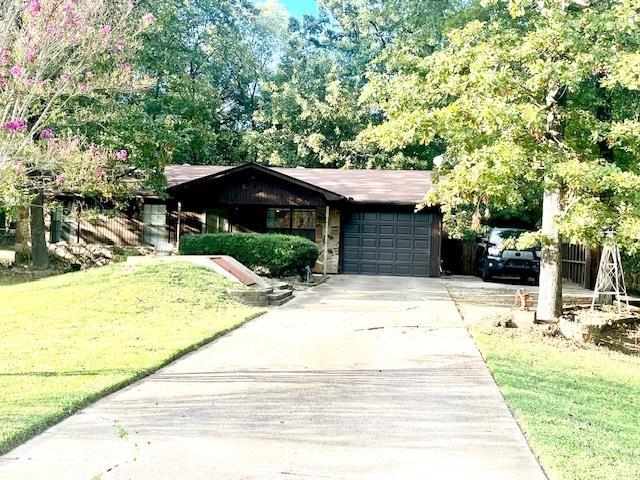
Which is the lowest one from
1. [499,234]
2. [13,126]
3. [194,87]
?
[499,234]

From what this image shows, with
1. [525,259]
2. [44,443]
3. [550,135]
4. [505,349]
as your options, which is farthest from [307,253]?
[44,443]

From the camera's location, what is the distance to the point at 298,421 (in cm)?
536

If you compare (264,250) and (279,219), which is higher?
(279,219)

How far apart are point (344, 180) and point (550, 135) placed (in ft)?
50.2

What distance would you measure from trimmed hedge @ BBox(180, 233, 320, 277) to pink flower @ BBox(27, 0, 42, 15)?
37.6ft

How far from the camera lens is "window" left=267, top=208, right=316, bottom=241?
23797 millimetres

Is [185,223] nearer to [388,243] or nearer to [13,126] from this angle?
[388,243]

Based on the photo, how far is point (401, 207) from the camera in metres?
23.5

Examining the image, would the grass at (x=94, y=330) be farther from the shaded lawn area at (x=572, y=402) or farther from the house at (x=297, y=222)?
the house at (x=297, y=222)

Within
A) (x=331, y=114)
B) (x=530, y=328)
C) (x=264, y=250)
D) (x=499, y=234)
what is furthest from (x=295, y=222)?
(x=530, y=328)

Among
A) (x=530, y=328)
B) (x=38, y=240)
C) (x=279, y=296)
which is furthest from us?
(x=38, y=240)

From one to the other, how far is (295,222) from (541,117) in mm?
14073

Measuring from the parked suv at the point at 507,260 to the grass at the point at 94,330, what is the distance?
10715mm

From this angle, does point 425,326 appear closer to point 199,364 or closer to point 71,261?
point 199,364
